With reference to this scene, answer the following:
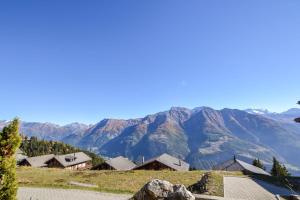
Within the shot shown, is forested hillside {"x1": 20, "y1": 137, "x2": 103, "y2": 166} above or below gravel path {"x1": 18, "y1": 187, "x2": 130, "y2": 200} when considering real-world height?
above

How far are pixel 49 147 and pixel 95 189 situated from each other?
155m

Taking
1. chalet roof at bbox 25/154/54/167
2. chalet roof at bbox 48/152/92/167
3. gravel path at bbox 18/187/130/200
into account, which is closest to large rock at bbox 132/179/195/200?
gravel path at bbox 18/187/130/200

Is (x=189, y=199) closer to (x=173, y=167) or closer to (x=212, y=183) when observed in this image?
(x=212, y=183)

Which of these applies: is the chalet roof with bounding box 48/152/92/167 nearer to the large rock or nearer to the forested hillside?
the forested hillside

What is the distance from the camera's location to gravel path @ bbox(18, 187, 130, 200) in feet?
81.3

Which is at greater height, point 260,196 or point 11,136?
point 11,136

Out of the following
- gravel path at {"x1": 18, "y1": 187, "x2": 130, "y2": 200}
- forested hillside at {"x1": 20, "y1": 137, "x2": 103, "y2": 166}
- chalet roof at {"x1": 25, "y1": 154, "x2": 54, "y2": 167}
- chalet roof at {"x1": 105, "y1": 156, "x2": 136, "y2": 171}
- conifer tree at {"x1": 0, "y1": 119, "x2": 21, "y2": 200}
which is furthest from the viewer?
forested hillside at {"x1": 20, "y1": 137, "x2": 103, "y2": 166}

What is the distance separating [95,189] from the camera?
3041 cm

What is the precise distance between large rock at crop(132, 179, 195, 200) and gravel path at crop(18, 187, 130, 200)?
1092 centimetres

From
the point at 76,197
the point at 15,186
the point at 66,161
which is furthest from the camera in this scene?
the point at 66,161

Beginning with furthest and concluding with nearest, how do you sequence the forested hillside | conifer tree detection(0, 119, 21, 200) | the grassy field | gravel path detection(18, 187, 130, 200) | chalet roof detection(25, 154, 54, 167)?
1. the forested hillside
2. chalet roof detection(25, 154, 54, 167)
3. the grassy field
4. gravel path detection(18, 187, 130, 200)
5. conifer tree detection(0, 119, 21, 200)

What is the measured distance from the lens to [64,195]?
86.2 ft

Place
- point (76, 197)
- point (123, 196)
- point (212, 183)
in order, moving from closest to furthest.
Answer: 1. point (76, 197)
2. point (123, 196)
3. point (212, 183)

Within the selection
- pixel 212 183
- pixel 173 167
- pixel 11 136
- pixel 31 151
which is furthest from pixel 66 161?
pixel 11 136
